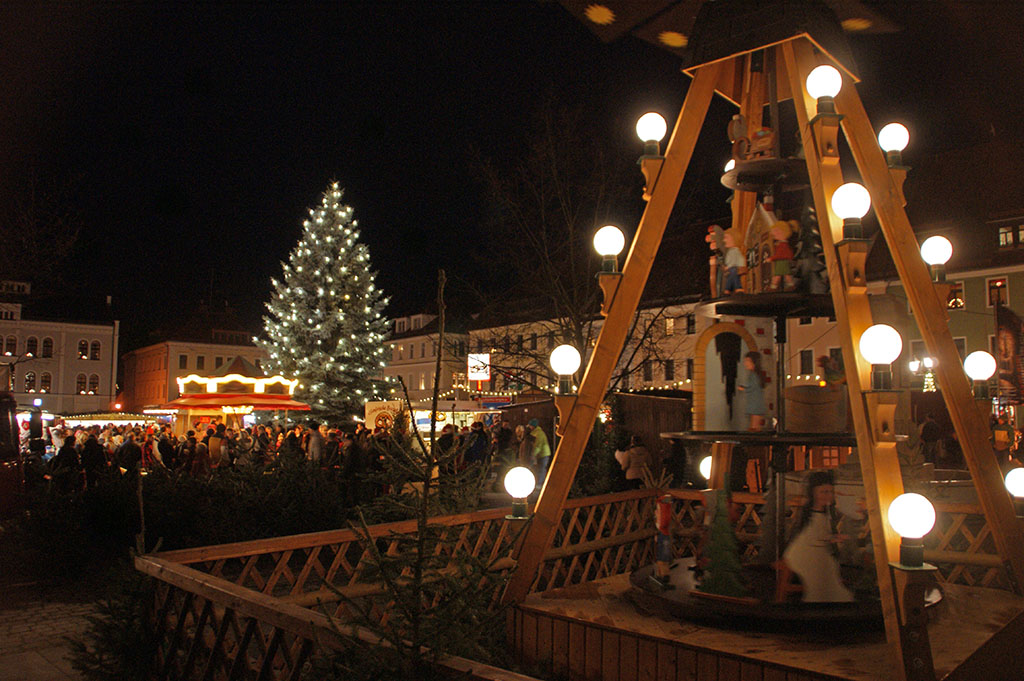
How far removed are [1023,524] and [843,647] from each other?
6.83ft

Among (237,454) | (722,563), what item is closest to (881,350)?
(722,563)

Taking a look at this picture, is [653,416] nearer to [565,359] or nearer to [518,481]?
[565,359]

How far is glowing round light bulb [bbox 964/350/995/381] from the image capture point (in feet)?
22.0

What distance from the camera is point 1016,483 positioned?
20.8 feet

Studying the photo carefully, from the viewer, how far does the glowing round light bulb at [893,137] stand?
6656 mm

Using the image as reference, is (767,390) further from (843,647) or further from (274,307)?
(274,307)

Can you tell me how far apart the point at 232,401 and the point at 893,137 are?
820 inches

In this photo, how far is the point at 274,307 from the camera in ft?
124

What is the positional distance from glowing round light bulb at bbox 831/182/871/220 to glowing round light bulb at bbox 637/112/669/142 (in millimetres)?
1844

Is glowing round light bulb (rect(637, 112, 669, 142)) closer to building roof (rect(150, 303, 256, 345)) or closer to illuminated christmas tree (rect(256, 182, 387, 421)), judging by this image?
illuminated christmas tree (rect(256, 182, 387, 421))

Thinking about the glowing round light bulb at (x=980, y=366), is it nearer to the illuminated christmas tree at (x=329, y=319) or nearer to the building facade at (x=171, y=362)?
the illuminated christmas tree at (x=329, y=319)

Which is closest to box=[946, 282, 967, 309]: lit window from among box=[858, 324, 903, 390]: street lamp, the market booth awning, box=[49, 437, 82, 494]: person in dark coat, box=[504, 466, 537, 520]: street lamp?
box=[858, 324, 903, 390]: street lamp

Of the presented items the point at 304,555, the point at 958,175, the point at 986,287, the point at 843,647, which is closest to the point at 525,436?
the point at 304,555

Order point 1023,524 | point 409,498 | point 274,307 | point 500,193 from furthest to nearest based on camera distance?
point 274,307 < point 500,193 < point 1023,524 < point 409,498
